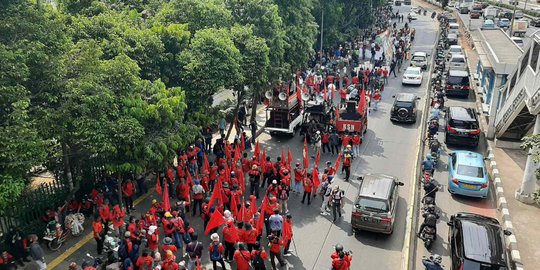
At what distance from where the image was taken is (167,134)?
48.1 feet

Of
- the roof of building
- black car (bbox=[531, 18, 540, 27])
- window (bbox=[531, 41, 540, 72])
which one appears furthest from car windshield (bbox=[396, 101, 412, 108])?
black car (bbox=[531, 18, 540, 27])

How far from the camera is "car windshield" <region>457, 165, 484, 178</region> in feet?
56.7

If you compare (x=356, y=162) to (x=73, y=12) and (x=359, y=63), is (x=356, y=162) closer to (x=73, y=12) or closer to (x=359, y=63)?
(x=73, y=12)

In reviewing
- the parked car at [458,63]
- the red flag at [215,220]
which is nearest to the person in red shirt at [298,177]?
the red flag at [215,220]

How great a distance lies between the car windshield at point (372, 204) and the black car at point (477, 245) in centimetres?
201

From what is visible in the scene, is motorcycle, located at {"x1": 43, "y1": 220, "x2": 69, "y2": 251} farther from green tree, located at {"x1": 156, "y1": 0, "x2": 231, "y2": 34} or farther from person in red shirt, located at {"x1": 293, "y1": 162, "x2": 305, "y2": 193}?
green tree, located at {"x1": 156, "y1": 0, "x2": 231, "y2": 34}

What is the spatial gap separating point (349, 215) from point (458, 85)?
1899 centimetres

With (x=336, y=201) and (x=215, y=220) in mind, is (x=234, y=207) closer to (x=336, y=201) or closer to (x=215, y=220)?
(x=215, y=220)

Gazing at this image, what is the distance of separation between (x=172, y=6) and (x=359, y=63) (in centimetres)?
2444

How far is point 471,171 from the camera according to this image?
57.2 feet

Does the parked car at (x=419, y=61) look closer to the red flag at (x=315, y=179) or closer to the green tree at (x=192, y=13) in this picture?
the green tree at (x=192, y=13)

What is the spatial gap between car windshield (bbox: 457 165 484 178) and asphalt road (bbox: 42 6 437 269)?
6.51 ft

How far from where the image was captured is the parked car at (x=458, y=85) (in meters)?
31.2

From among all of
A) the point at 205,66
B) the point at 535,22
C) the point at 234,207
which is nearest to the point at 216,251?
the point at 234,207
